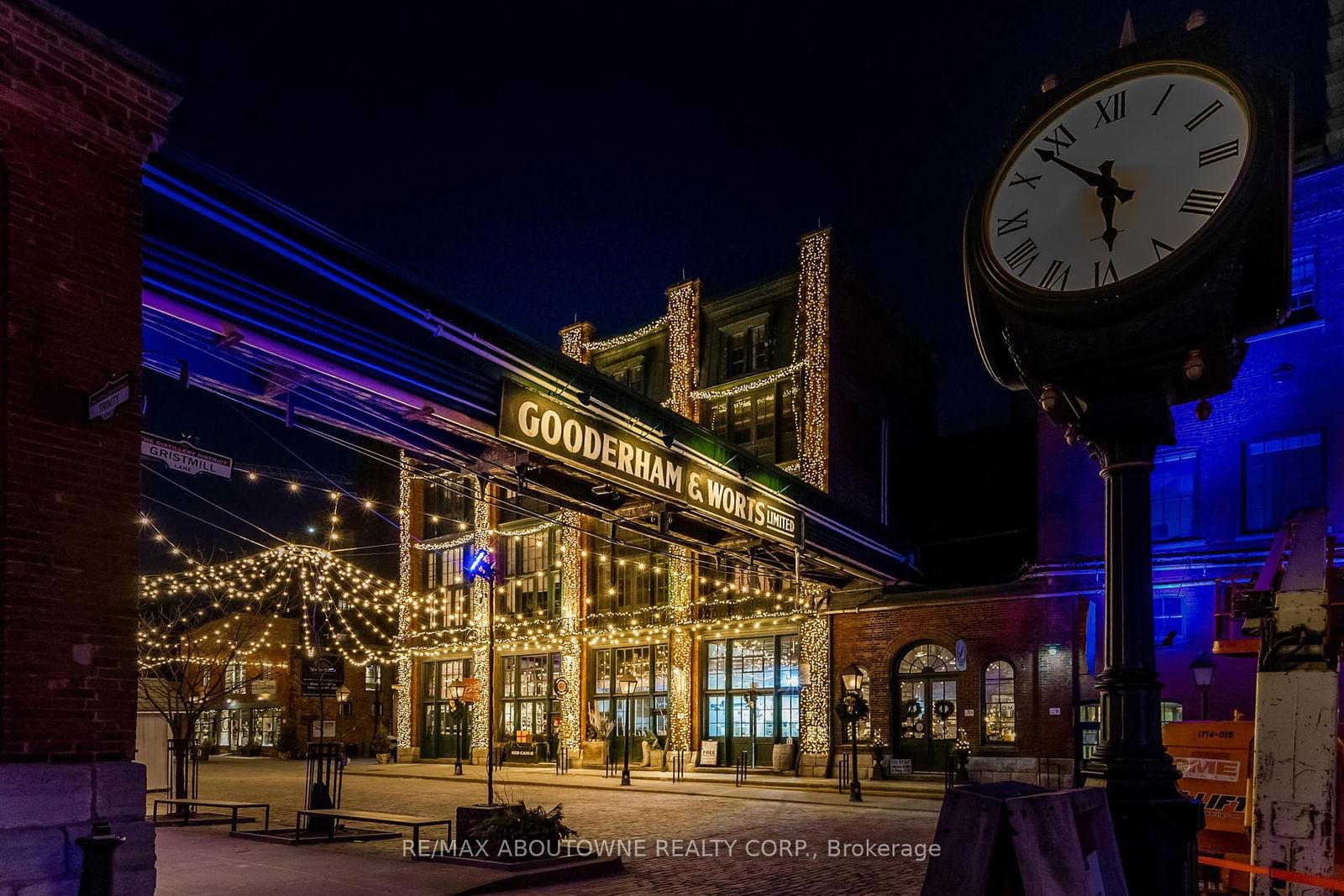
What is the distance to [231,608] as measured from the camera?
1877 inches

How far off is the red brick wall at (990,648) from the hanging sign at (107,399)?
20.6 m

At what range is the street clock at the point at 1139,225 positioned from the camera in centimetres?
429

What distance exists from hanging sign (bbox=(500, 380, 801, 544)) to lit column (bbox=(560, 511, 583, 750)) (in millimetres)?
15096

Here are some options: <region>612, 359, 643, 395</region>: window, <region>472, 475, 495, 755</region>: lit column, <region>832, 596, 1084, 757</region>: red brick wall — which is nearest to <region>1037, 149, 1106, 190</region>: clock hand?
<region>832, 596, 1084, 757</region>: red brick wall

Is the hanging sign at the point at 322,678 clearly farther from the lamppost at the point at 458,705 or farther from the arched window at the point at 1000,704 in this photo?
the lamppost at the point at 458,705

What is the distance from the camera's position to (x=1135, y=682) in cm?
439

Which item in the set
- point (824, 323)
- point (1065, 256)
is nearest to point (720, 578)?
point (824, 323)

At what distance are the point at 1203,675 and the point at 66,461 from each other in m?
18.0

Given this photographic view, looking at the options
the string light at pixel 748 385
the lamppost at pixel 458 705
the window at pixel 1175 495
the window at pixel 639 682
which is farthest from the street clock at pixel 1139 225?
the lamppost at pixel 458 705

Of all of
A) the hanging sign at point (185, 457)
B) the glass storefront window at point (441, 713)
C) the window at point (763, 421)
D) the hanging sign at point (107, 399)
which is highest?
the window at point (763, 421)

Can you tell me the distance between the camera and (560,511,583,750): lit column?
108ft

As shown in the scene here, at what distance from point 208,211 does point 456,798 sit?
16.5 m

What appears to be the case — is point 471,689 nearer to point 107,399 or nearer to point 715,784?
point 715,784

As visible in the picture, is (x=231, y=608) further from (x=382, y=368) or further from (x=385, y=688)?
(x=382, y=368)
